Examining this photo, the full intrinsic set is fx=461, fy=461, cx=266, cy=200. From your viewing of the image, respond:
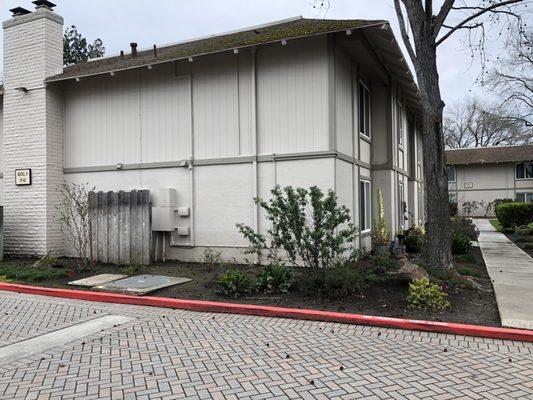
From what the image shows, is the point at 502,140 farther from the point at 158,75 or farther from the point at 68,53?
the point at 158,75

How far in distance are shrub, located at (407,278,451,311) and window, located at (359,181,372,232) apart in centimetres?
521

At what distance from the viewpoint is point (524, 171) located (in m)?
41.4

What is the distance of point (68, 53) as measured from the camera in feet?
116

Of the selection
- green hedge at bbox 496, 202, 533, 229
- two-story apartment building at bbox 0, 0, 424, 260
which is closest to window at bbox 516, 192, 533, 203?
green hedge at bbox 496, 202, 533, 229

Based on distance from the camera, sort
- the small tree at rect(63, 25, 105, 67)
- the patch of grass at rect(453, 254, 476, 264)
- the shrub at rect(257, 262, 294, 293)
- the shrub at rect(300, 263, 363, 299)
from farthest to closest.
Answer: the small tree at rect(63, 25, 105, 67) → the patch of grass at rect(453, 254, 476, 264) → the shrub at rect(257, 262, 294, 293) → the shrub at rect(300, 263, 363, 299)

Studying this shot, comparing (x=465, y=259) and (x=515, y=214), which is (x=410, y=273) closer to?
(x=465, y=259)

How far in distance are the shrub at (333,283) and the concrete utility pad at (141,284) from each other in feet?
8.91

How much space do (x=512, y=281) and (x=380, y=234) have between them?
4020 mm

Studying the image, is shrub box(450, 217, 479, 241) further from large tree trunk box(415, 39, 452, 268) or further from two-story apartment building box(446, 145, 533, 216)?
two-story apartment building box(446, 145, 533, 216)

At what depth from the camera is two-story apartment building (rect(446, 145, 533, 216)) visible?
1622 inches

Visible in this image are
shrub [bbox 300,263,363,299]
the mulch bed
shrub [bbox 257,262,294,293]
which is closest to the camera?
the mulch bed

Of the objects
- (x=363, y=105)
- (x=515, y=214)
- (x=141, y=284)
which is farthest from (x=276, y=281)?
(x=515, y=214)

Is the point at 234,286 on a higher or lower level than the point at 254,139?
lower

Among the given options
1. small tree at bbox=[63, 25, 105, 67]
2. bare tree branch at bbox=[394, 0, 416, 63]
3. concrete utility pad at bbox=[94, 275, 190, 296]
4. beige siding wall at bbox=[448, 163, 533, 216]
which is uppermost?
small tree at bbox=[63, 25, 105, 67]
